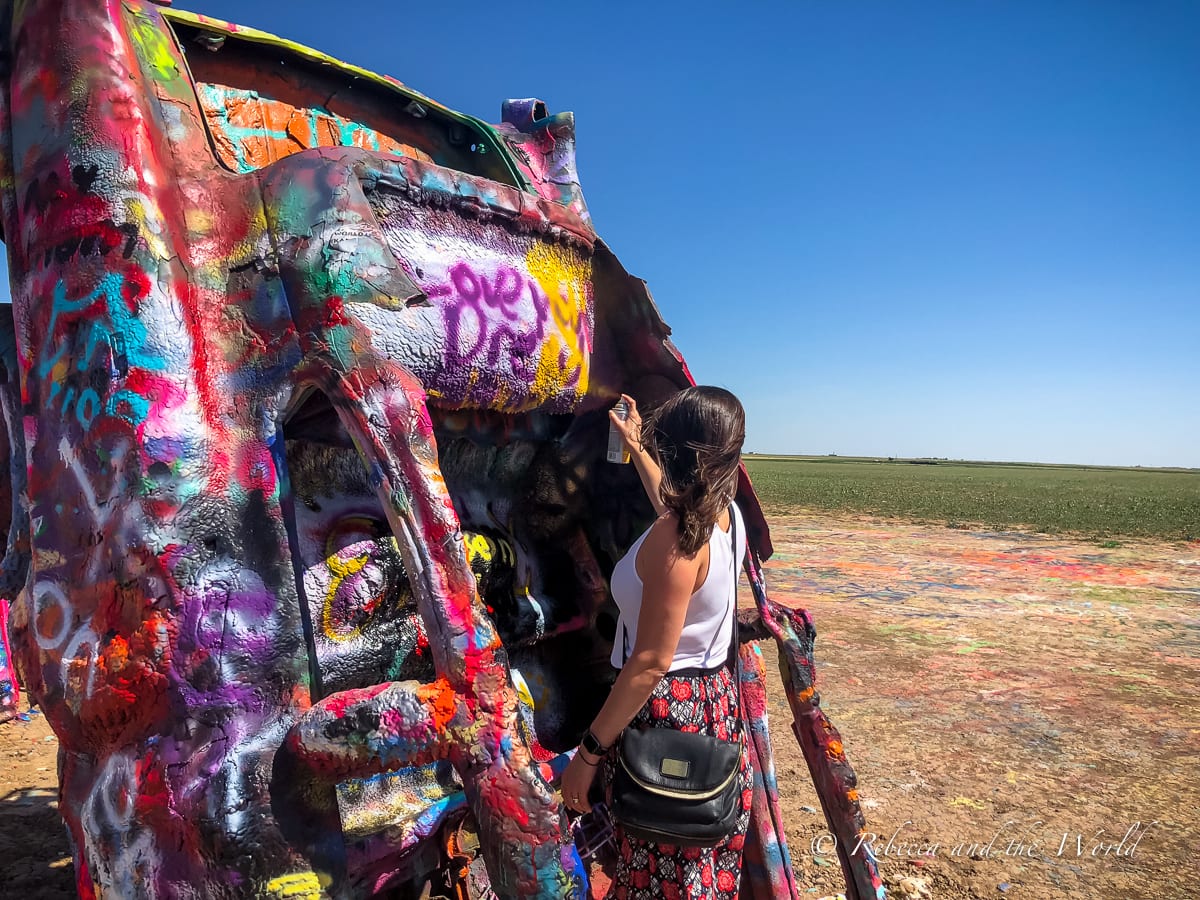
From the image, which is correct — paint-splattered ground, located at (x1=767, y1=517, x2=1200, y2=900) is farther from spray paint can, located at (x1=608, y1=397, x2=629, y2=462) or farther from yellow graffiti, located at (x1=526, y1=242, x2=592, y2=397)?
yellow graffiti, located at (x1=526, y1=242, x2=592, y2=397)

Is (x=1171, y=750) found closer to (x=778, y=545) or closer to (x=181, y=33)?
(x=181, y=33)

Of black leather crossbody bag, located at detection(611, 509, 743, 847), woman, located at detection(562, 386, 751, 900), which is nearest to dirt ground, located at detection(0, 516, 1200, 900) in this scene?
woman, located at detection(562, 386, 751, 900)

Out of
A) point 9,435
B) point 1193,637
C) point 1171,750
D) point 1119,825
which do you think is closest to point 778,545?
point 1193,637

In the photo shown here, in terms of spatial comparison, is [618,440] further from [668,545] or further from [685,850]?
[685,850]

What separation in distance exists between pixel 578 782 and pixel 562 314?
143 centimetres

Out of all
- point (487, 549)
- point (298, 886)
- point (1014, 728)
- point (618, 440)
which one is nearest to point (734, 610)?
point (618, 440)

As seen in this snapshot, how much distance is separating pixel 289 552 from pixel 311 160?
100 cm

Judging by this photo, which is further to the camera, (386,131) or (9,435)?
(386,131)

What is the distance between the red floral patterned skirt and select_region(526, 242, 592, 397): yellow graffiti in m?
1.03

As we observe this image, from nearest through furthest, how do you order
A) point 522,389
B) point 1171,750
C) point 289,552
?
point 289,552 < point 522,389 < point 1171,750

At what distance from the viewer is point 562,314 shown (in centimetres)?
267

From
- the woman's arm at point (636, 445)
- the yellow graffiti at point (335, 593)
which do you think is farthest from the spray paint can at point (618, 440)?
the yellow graffiti at point (335, 593)

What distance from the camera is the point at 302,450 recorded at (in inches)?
92.7

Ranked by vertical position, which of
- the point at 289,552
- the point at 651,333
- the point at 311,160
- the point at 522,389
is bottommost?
the point at 289,552
